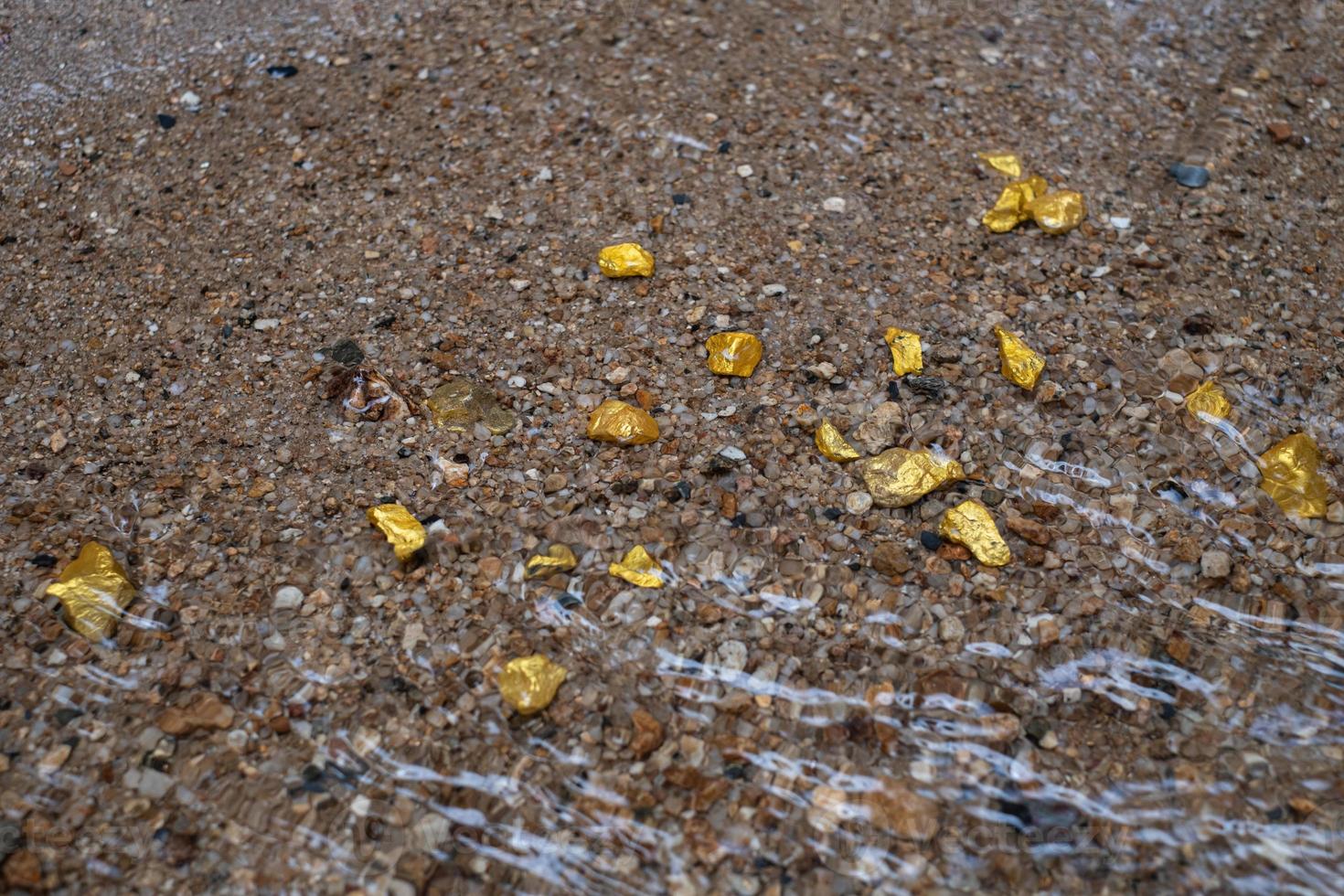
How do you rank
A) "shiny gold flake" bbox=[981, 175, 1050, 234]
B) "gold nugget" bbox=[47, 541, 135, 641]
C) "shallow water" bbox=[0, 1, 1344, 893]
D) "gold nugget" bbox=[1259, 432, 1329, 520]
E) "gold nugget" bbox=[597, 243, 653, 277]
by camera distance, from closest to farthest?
"shallow water" bbox=[0, 1, 1344, 893] → "gold nugget" bbox=[47, 541, 135, 641] → "gold nugget" bbox=[1259, 432, 1329, 520] → "gold nugget" bbox=[597, 243, 653, 277] → "shiny gold flake" bbox=[981, 175, 1050, 234]

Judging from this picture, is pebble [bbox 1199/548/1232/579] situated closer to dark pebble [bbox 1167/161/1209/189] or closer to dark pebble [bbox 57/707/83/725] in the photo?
dark pebble [bbox 1167/161/1209/189]

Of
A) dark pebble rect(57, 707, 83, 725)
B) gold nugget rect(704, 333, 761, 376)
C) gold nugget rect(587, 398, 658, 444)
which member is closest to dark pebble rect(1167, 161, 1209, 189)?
gold nugget rect(704, 333, 761, 376)

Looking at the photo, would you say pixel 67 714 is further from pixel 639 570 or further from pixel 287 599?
pixel 639 570

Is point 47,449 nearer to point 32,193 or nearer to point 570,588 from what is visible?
point 32,193

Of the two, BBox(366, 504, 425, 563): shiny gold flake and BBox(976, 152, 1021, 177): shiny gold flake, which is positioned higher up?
BBox(976, 152, 1021, 177): shiny gold flake

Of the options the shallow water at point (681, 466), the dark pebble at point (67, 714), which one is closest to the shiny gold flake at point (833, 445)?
the shallow water at point (681, 466)

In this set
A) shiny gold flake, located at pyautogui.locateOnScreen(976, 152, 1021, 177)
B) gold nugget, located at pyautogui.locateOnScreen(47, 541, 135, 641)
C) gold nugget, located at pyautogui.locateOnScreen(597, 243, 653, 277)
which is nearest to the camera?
gold nugget, located at pyautogui.locateOnScreen(47, 541, 135, 641)

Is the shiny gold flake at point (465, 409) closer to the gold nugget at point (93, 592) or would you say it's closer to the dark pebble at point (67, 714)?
the gold nugget at point (93, 592)
